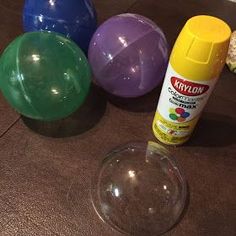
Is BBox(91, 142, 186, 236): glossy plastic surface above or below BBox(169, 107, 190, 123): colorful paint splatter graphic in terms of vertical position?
below

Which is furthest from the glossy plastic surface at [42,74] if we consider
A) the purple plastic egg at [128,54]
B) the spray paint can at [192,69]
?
the spray paint can at [192,69]

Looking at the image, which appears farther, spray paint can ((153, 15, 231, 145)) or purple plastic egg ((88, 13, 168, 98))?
purple plastic egg ((88, 13, 168, 98))

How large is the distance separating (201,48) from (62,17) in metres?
0.28

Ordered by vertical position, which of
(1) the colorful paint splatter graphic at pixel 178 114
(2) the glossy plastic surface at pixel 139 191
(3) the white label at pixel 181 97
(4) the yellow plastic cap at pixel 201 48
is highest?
(4) the yellow plastic cap at pixel 201 48

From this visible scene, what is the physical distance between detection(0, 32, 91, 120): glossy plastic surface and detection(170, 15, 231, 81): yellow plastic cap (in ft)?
0.57

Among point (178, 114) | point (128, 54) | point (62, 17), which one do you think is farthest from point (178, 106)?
point (62, 17)

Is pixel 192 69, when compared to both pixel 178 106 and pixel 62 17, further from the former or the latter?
pixel 62 17

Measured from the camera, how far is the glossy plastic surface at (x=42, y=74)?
0.54 meters

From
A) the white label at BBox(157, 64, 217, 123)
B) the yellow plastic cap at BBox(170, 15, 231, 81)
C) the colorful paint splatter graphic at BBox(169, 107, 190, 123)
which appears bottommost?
the colorful paint splatter graphic at BBox(169, 107, 190, 123)

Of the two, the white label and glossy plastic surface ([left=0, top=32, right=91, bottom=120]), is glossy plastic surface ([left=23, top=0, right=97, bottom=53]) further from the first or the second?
the white label

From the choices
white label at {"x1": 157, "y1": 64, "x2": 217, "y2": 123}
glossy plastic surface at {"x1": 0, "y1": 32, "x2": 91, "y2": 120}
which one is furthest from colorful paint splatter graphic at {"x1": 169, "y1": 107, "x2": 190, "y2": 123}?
glossy plastic surface at {"x1": 0, "y1": 32, "x2": 91, "y2": 120}

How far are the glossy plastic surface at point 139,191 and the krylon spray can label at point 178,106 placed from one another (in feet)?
0.13

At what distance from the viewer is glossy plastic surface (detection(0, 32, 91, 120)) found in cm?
54

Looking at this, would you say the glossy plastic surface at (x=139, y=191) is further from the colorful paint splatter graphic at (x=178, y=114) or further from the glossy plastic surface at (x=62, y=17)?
the glossy plastic surface at (x=62, y=17)
